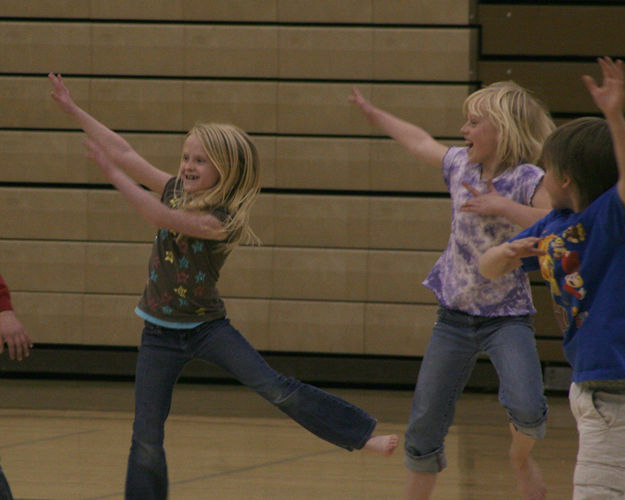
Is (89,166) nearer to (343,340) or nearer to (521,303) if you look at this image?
(343,340)

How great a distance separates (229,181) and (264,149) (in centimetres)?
344

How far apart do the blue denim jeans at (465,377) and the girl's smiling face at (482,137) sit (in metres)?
0.53

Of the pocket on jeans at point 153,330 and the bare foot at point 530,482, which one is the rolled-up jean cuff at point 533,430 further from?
the pocket on jeans at point 153,330

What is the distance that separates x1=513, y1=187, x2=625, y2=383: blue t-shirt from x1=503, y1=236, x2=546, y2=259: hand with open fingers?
0.03 metres

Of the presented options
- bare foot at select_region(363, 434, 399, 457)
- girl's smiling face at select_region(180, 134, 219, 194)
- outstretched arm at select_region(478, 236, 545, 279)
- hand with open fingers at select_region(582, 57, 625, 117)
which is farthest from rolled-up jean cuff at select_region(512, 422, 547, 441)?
hand with open fingers at select_region(582, 57, 625, 117)

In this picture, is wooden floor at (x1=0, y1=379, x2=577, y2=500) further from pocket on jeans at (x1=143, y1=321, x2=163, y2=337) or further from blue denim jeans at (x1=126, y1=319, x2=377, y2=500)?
pocket on jeans at (x1=143, y1=321, x2=163, y2=337)

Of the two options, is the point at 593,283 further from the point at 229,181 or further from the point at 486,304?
the point at 229,181

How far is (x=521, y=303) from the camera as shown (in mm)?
3377

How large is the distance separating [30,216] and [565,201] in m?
5.01

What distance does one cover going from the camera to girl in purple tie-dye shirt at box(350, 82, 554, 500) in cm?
327

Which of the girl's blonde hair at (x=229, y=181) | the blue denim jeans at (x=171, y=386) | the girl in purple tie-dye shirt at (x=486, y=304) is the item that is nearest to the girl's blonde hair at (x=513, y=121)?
the girl in purple tie-dye shirt at (x=486, y=304)

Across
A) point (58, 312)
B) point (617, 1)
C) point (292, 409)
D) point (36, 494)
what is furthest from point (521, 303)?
point (58, 312)

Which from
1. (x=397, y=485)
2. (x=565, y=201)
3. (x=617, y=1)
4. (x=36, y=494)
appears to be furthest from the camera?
(x=617, y=1)

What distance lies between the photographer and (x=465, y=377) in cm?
338
